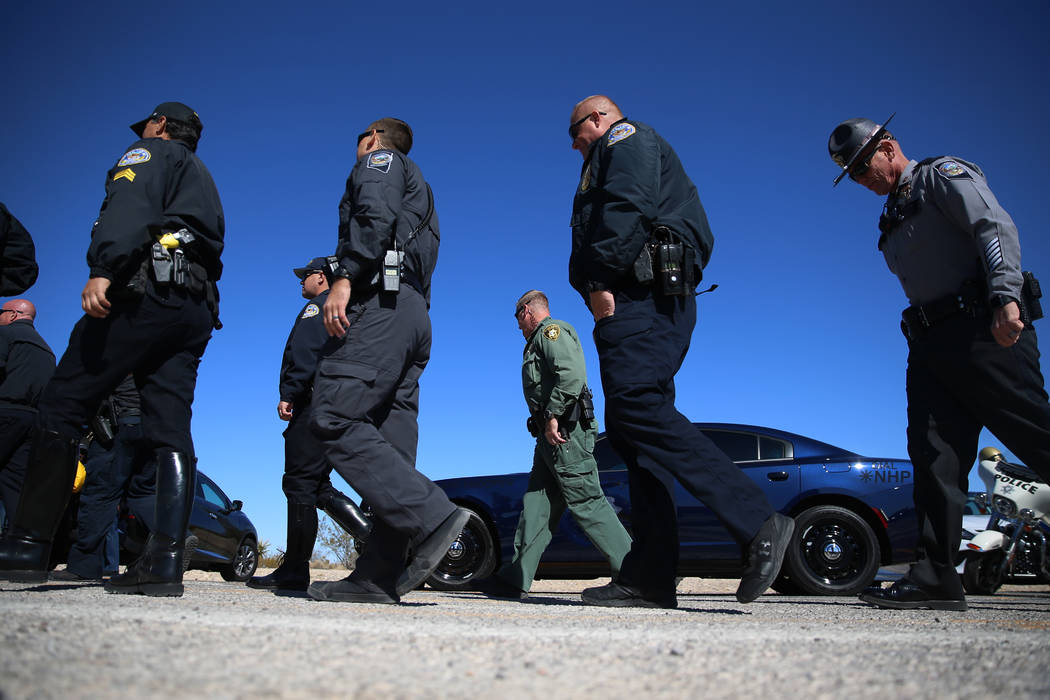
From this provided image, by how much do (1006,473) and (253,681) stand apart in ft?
27.2

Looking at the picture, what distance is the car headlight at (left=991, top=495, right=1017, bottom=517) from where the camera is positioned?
25.3ft

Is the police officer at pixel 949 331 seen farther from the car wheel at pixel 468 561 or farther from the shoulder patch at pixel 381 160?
the car wheel at pixel 468 561

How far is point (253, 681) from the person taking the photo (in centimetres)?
136

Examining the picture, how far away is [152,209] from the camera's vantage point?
3.37 meters

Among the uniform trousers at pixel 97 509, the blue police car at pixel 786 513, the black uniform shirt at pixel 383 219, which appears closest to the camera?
the black uniform shirt at pixel 383 219

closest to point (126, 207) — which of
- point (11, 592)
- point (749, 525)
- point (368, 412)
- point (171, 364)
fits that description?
point (171, 364)

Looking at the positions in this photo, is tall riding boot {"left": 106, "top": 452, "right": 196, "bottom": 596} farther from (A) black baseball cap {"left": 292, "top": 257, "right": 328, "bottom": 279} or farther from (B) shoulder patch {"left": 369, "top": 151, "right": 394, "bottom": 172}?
(A) black baseball cap {"left": 292, "top": 257, "right": 328, "bottom": 279}

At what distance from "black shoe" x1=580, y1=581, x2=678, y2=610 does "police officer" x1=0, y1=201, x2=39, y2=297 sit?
138 inches

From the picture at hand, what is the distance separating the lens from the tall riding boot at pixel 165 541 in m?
3.26

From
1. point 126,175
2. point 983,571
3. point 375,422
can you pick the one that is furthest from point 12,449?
point 983,571

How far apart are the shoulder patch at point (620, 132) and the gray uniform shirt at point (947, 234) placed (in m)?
1.43

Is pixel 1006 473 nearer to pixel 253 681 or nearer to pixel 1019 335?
pixel 1019 335

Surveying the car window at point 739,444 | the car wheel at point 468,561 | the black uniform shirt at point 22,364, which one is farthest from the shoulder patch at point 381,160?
the car window at point 739,444

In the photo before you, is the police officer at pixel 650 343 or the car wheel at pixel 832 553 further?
the car wheel at pixel 832 553
